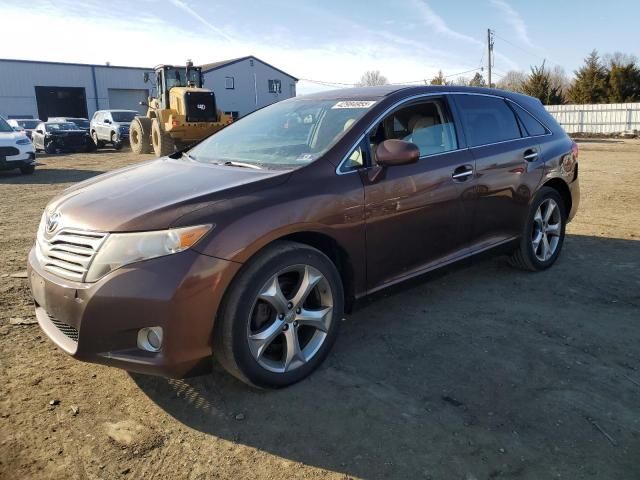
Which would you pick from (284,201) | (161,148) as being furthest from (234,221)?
(161,148)

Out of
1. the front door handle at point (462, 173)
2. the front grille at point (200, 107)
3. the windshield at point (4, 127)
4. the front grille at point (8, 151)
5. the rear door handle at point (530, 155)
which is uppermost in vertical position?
the front grille at point (200, 107)

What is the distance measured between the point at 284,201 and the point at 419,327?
1524 mm

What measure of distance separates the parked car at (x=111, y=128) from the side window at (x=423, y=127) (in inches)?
903

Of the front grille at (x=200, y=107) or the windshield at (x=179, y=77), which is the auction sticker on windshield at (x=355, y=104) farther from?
the windshield at (x=179, y=77)

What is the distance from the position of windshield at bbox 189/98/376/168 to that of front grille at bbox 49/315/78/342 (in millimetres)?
1451

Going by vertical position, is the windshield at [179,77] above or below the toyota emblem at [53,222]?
above

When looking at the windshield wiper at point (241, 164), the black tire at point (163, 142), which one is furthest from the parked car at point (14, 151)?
the windshield wiper at point (241, 164)

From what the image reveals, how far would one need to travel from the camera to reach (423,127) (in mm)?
3842

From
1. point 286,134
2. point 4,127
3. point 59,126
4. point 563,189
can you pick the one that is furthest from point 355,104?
point 59,126

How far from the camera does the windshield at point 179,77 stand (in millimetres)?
18688

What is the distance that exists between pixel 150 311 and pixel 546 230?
3863mm

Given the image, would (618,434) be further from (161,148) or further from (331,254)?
(161,148)

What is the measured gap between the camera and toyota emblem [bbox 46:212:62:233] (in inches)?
113

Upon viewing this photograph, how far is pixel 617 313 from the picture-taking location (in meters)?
3.92
